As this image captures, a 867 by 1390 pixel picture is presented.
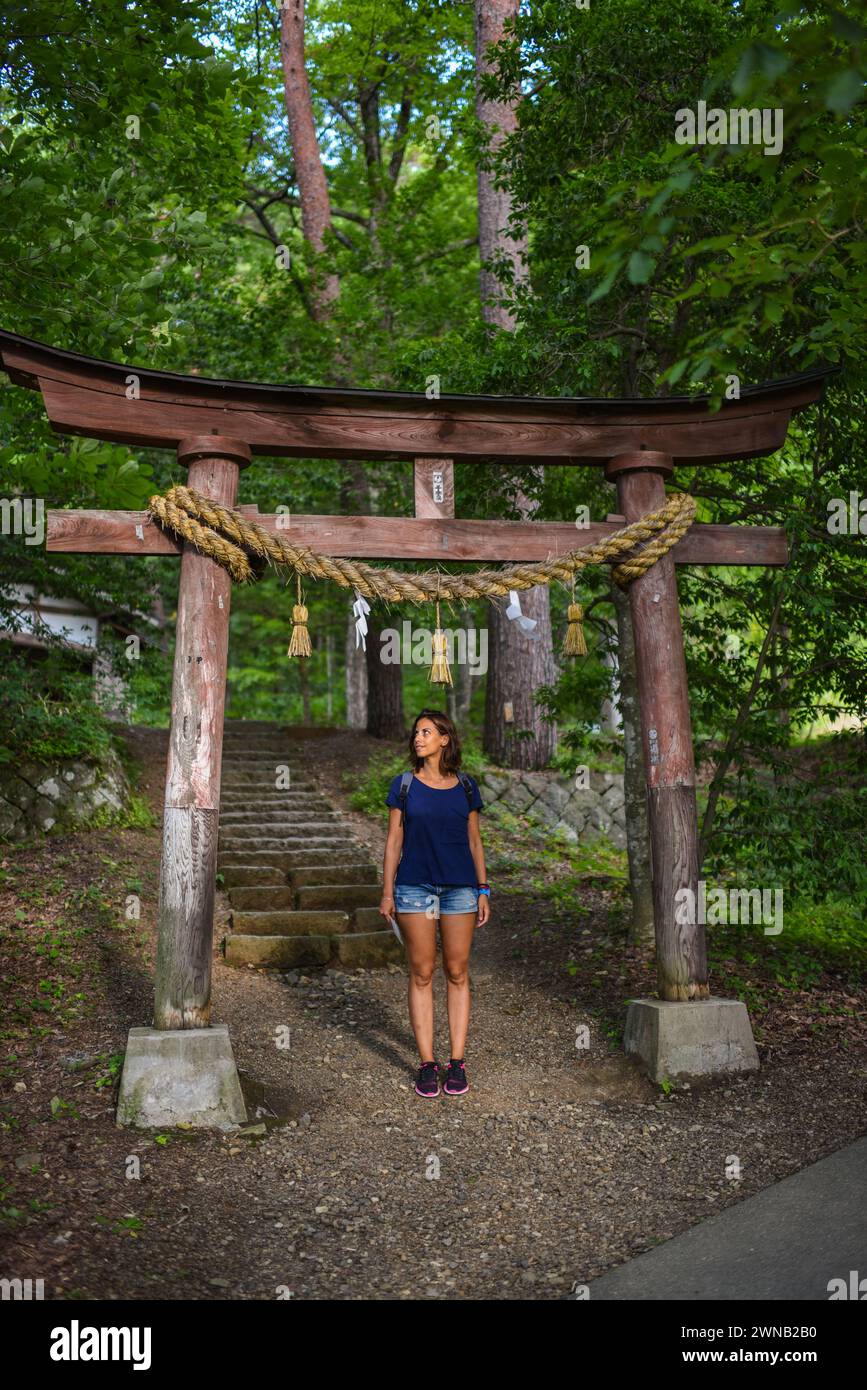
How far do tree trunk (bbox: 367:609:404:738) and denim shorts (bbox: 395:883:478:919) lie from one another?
351 inches

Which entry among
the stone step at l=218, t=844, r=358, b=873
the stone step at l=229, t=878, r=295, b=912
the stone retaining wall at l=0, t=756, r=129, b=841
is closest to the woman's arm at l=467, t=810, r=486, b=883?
the stone step at l=229, t=878, r=295, b=912

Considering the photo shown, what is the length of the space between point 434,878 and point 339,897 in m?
3.44

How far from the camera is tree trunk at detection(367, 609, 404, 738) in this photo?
14.3 metres

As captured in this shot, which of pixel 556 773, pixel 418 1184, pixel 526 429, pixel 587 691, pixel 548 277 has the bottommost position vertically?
pixel 418 1184

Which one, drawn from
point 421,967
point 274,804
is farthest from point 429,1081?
point 274,804

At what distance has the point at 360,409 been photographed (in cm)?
578

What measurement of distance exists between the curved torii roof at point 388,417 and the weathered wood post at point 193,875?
22 centimetres

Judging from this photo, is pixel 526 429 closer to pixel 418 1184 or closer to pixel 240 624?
pixel 418 1184

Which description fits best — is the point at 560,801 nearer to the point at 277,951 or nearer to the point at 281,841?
the point at 281,841

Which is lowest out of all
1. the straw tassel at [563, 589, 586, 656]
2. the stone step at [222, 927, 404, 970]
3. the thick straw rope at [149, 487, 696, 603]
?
the stone step at [222, 927, 404, 970]

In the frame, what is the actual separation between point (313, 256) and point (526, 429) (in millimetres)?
7747

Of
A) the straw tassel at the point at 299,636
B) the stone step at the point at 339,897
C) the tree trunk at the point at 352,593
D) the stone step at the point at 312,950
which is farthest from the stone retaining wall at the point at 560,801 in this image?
the straw tassel at the point at 299,636

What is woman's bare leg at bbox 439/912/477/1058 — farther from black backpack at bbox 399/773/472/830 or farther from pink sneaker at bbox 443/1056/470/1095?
black backpack at bbox 399/773/472/830
